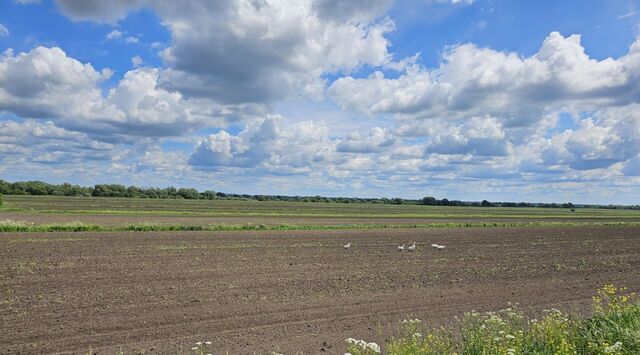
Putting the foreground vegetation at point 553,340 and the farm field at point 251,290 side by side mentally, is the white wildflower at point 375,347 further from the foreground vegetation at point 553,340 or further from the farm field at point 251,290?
the farm field at point 251,290

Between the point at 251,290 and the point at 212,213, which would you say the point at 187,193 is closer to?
the point at 212,213

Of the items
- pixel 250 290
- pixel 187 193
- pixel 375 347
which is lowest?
pixel 250 290

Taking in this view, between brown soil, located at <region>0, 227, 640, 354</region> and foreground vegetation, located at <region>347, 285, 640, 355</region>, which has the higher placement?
foreground vegetation, located at <region>347, 285, 640, 355</region>

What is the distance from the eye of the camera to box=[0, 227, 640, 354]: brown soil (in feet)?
34.9

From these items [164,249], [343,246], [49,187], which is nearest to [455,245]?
[343,246]

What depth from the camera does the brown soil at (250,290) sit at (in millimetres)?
10648

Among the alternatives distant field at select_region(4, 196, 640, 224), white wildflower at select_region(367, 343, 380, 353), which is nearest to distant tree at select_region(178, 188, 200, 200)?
distant field at select_region(4, 196, 640, 224)

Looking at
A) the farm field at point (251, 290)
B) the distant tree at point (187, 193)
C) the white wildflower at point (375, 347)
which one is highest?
the distant tree at point (187, 193)

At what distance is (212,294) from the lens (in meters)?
15.0

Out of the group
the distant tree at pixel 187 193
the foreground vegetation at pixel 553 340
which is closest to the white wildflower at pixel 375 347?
the foreground vegetation at pixel 553 340

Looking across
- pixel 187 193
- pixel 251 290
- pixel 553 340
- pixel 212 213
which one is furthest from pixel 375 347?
pixel 187 193

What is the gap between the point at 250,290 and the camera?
15742 millimetres

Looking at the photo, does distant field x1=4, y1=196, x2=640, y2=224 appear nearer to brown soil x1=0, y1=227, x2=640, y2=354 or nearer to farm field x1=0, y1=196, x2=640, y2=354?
farm field x1=0, y1=196, x2=640, y2=354

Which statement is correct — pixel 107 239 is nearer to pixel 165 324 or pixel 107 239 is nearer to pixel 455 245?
pixel 165 324
